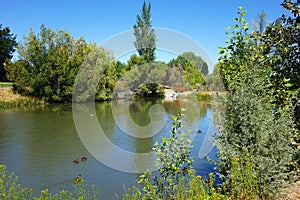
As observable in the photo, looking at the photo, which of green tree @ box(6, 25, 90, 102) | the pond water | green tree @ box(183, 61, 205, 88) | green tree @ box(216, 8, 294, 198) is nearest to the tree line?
green tree @ box(6, 25, 90, 102)

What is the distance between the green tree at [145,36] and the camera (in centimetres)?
3784

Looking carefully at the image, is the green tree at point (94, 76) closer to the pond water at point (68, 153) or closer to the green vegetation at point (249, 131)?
the pond water at point (68, 153)

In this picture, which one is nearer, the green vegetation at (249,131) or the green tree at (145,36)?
the green vegetation at (249,131)

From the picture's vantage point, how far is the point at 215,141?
14.4 feet

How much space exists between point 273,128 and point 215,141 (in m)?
0.87

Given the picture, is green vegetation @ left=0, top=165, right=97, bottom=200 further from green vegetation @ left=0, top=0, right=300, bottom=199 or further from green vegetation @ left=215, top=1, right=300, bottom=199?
green vegetation @ left=215, top=1, right=300, bottom=199

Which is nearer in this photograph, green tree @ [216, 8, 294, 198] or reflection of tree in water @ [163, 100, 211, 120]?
green tree @ [216, 8, 294, 198]

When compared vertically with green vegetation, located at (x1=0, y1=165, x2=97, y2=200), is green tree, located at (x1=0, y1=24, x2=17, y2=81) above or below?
above

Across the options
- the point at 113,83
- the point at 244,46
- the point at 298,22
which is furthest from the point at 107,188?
the point at 113,83

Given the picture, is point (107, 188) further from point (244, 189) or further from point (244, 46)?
point (244, 46)

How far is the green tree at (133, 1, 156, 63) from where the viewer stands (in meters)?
37.8

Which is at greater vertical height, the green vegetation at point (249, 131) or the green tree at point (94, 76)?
the green tree at point (94, 76)

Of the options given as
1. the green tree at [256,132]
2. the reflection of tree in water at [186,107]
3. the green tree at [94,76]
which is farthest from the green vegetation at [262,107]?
the green tree at [94,76]

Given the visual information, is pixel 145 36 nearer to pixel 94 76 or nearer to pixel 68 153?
pixel 94 76
